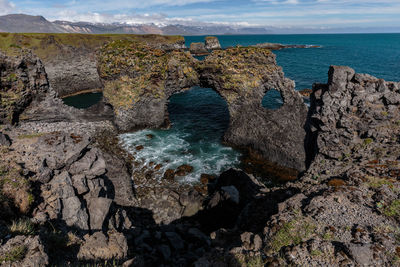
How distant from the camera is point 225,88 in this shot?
3725cm

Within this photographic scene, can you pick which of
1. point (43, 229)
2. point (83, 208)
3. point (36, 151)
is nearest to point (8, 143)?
point (36, 151)

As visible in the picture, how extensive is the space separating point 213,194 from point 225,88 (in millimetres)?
19838

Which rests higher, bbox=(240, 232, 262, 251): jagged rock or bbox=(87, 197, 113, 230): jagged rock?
bbox=(240, 232, 262, 251): jagged rock

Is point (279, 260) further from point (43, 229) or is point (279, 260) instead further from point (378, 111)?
point (378, 111)

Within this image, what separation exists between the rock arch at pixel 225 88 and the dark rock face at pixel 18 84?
980 cm

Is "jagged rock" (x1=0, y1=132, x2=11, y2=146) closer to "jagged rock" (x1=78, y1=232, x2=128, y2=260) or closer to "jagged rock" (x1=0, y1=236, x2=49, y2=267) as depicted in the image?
"jagged rock" (x1=78, y1=232, x2=128, y2=260)

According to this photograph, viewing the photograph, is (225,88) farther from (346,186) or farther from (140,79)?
(346,186)

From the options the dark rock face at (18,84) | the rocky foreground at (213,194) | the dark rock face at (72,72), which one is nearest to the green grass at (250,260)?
the rocky foreground at (213,194)

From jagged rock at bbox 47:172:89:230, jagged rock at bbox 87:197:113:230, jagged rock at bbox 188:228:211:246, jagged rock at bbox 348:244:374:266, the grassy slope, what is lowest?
jagged rock at bbox 188:228:211:246

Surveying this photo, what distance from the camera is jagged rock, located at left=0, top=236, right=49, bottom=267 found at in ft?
25.6

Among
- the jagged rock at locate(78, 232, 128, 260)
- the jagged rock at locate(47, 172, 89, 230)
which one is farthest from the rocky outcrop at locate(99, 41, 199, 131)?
the jagged rock at locate(78, 232, 128, 260)

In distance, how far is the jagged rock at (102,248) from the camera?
10695mm

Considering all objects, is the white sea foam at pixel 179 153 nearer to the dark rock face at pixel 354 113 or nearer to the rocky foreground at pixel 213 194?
the rocky foreground at pixel 213 194

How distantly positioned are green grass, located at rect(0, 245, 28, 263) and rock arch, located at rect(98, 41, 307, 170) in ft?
98.8
